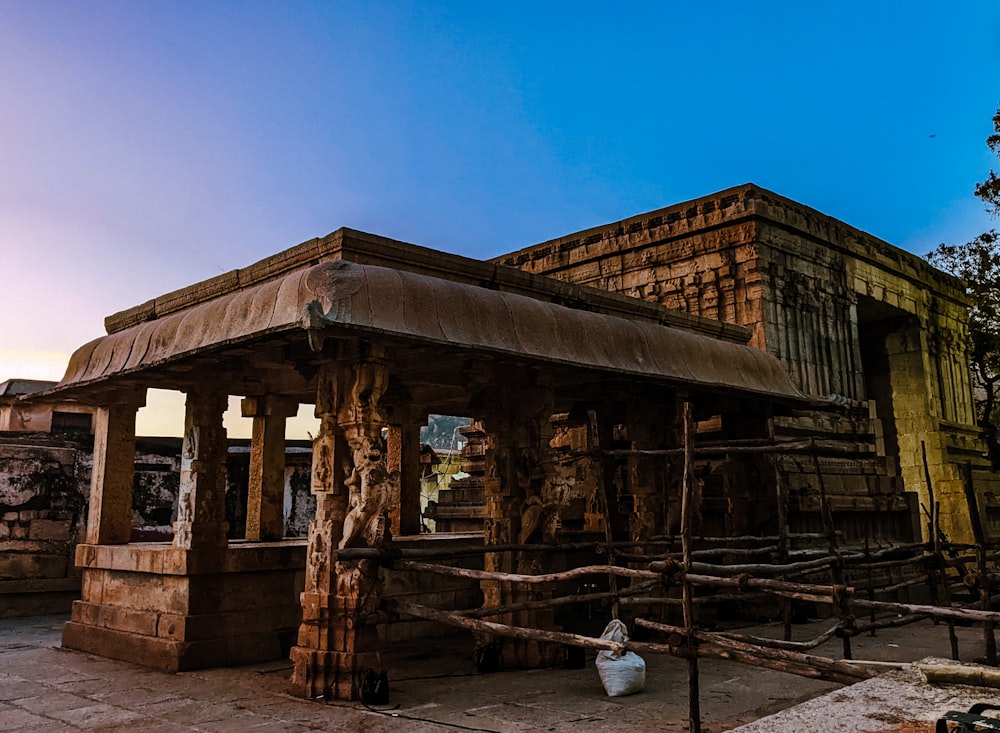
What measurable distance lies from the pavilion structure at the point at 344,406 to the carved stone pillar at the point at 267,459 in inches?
0.9

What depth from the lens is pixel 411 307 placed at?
19.9 feet

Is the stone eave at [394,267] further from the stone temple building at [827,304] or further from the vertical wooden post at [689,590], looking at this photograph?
the stone temple building at [827,304]

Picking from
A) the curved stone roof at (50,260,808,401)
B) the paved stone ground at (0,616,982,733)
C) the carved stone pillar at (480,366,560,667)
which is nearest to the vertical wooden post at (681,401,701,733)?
the paved stone ground at (0,616,982,733)

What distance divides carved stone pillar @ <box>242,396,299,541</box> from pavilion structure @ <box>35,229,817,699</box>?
23mm

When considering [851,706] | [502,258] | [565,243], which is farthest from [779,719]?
[502,258]

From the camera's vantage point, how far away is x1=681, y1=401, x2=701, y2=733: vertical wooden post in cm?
485

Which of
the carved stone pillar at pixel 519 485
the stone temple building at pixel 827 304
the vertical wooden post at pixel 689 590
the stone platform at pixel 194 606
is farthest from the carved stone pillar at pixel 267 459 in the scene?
the stone temple building at pixel 827 304

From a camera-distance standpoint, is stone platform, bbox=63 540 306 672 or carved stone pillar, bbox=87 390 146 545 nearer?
stone platform, bbox=63 540 306 672

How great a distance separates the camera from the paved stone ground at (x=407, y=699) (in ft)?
17.6

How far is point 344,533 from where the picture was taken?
6328 mm

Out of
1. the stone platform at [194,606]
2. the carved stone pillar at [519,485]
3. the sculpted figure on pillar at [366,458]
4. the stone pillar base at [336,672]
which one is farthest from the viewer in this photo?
the carved stone pillar at [519,485]

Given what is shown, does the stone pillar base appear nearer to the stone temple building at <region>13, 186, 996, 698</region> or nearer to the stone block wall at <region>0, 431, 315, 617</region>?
the stone temple building at <region>13, 186, 996, 698</region>

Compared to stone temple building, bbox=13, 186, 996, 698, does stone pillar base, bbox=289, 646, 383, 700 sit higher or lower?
lower

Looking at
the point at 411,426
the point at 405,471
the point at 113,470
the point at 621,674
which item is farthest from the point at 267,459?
the point at 621,674
